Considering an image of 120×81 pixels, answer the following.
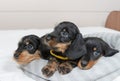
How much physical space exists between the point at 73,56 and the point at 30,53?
17cm

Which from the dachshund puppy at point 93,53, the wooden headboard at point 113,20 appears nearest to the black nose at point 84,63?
the dachshund puppy at point 93,53

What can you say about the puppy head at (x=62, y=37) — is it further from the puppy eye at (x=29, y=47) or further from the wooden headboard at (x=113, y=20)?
the wooden headboard at (x=113, y=20)

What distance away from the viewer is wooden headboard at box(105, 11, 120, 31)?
6.63 ft

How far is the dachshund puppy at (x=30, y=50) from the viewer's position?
812mm

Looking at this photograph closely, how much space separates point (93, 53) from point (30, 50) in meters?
0.24

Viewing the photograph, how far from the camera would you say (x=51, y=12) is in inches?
74.6

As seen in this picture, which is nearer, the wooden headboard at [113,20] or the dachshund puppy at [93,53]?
the dachshund puppy at [93,53]

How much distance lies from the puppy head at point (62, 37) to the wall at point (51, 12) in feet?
3.41

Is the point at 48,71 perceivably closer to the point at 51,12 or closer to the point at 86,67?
the point at 86,67

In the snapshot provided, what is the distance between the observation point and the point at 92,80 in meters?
0.79

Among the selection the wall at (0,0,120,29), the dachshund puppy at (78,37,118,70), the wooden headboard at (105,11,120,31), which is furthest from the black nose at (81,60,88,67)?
the wooden headboard at (105,11,120,31)

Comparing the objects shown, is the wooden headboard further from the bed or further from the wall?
the bed

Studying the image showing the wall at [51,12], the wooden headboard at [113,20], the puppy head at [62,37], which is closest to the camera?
the puppy head at [62,37]

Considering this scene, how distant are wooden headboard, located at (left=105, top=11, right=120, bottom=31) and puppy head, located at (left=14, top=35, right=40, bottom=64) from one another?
1325 millimetres
